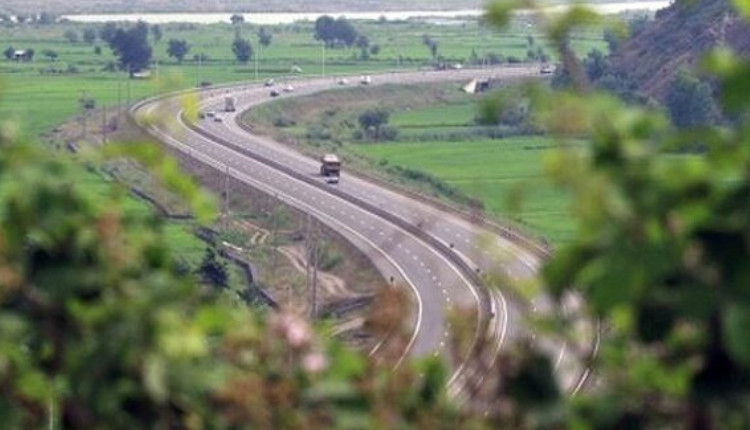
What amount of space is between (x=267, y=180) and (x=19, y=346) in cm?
3065

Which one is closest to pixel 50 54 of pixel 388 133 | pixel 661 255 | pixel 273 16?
pixel 388 133

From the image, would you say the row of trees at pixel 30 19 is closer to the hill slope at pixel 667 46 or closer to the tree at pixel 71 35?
the tree at pixel 71 35

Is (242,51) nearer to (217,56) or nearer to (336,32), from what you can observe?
(217,56)

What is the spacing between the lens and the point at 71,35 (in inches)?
2901

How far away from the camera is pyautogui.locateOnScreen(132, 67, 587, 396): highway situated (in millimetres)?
2441

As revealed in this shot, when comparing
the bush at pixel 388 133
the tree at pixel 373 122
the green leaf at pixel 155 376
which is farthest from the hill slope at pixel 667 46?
the green leaf at pixel 155 376

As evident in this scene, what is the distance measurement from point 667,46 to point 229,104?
11.1 meters

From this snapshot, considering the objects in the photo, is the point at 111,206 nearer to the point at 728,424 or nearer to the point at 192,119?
the point at 192,119

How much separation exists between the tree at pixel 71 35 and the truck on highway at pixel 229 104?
25.3 meters

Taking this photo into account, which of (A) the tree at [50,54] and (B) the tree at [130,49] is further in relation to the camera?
(A) the tree at [50,54]

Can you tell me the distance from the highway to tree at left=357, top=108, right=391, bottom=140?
310cm

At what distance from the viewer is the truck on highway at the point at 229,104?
4459 centimetres

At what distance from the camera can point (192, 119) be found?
2.50 meters

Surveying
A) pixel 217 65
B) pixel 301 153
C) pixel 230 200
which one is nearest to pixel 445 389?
pixel 230 200
